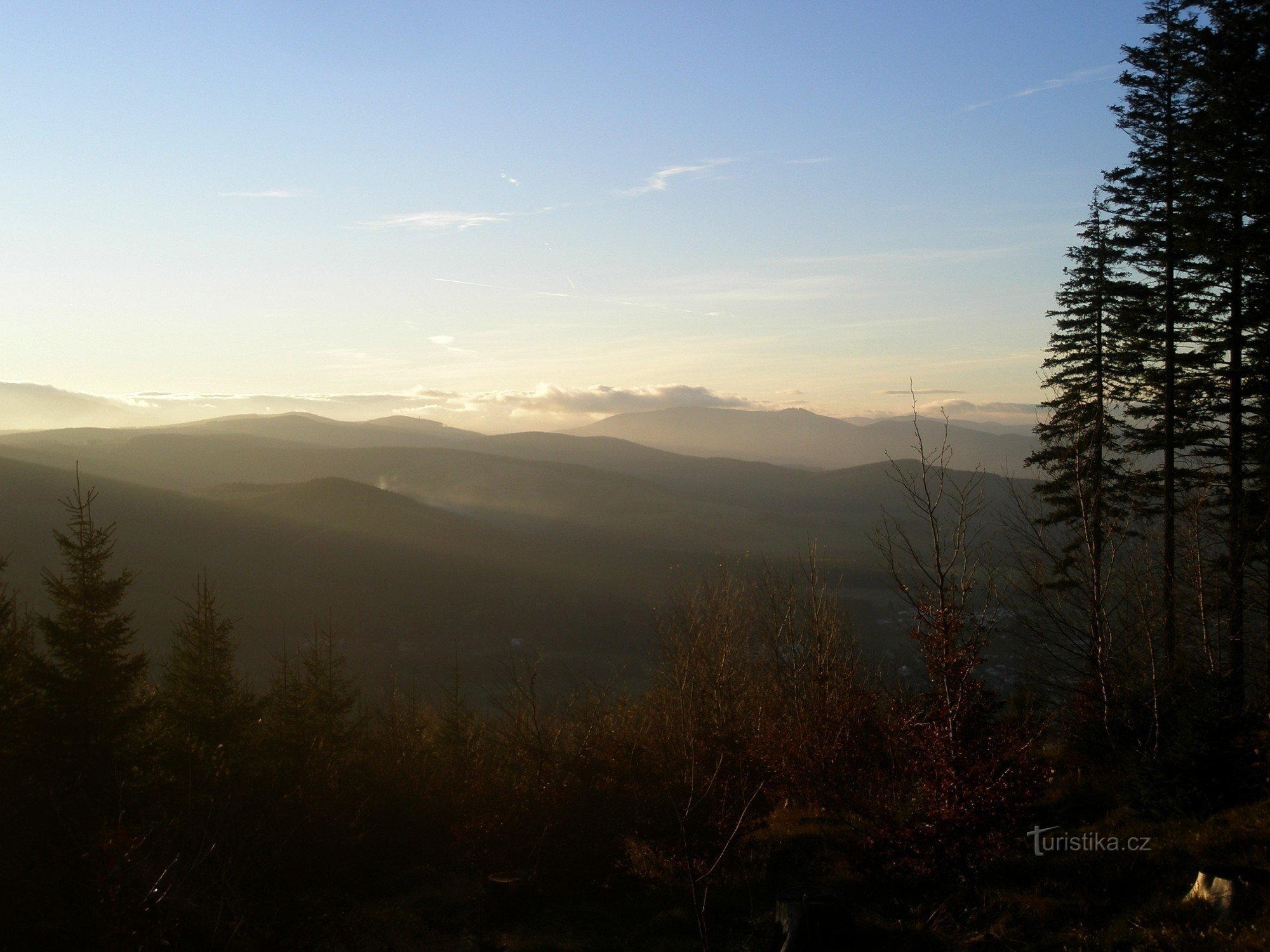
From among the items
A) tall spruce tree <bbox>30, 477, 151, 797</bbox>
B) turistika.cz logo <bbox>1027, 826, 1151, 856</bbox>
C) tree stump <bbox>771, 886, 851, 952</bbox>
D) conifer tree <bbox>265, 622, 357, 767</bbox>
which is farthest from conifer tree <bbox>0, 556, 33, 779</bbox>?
turistika.cz logo <bbox>1027, 826, 1151, 856</bbox>

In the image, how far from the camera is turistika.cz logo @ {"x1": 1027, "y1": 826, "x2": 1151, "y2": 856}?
10.2 meters

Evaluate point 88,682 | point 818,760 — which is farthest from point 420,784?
point 818,760

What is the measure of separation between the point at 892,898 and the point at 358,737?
14.6 meters

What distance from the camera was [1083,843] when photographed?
10703 millimetres

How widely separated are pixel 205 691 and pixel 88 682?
3.70m

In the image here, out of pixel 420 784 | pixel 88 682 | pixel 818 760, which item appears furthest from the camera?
pixel 420 784

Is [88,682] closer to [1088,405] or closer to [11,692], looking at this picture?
[11,692]

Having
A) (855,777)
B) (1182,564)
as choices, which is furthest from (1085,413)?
(855,777)

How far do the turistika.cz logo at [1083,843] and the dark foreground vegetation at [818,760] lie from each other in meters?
0.10

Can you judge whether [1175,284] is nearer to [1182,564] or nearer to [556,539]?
[1182,564]

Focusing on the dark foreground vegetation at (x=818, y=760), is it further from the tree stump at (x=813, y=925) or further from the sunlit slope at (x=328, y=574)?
the sunlit slope at (x=328, y=574)

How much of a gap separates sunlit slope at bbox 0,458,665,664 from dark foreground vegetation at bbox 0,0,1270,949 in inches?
2620

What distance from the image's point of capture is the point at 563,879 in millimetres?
13492

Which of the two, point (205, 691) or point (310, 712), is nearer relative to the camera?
point (205, 691)
